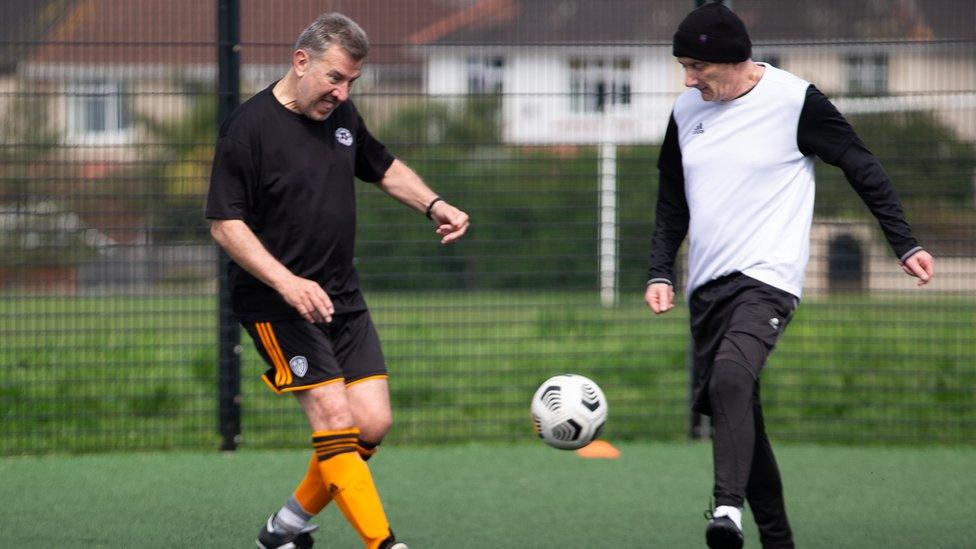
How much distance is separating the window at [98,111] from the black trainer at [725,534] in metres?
4.81

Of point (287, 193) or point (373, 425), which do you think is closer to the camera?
point (287, 193)

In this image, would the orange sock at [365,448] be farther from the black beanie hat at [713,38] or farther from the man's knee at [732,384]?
the black beanie hat at [713,38]

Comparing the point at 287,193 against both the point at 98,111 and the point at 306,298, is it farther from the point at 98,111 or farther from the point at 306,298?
the point at 98,111

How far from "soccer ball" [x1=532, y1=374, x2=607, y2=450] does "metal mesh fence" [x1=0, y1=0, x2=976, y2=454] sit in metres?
3.02

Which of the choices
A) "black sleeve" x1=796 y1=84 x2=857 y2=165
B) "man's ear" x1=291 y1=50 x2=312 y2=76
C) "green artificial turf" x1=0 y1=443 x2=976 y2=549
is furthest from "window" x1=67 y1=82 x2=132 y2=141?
"black sleeve" x1=796 y1=84 x2=857 y2=165

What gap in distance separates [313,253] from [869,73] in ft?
15.0

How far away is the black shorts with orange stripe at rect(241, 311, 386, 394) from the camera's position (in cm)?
465

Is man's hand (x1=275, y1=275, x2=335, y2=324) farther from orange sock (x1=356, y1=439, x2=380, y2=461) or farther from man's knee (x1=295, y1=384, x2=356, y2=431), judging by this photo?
orange sock (x1=356, y1=439, x2=380, y2=461)

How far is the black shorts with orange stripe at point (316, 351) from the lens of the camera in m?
4.65

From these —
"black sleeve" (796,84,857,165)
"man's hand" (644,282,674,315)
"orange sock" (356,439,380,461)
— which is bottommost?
"orange sock" (356,439,380,461)

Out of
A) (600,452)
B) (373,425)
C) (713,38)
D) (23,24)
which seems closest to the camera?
(713,38)

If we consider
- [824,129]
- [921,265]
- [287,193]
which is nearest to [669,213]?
[824,129]

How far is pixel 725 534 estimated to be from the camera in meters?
4.01

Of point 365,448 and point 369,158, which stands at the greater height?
point 369,158
